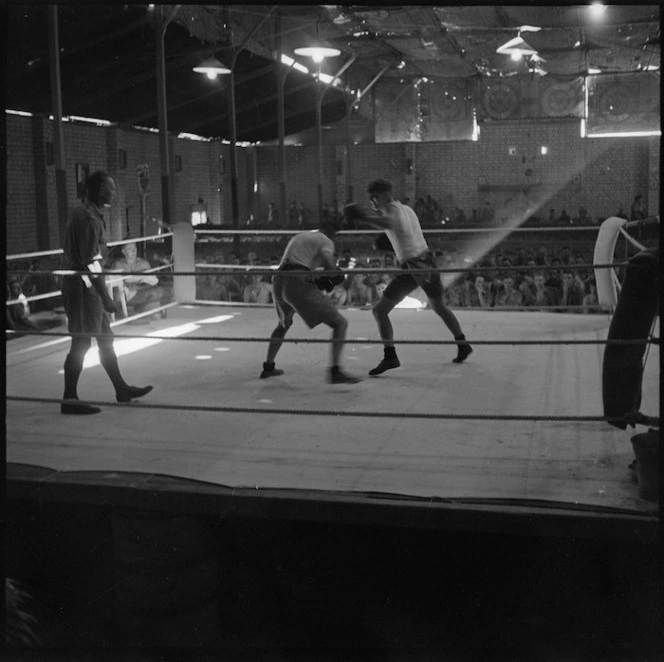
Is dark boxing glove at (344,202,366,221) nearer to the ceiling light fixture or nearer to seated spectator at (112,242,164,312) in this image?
seated spectator at (112,242,164,312)

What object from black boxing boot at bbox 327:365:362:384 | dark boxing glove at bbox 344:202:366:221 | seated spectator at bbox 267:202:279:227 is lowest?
black boxing boot at bbox 327:365:362:384

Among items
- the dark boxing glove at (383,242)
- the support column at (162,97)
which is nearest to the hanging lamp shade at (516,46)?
the support column at (162,97)

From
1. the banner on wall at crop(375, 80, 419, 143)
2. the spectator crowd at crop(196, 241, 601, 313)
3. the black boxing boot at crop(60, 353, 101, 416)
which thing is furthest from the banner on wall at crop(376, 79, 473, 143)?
the black boxing boot at crop(60, 353, 101, 416)

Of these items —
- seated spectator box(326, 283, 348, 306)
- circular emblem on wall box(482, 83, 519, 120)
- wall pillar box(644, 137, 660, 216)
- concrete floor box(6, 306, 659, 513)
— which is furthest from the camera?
circular emblem on wall box(482, 83, 519, 120)

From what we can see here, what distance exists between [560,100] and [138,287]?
47.5 feet

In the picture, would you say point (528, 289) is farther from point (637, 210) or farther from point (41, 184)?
point (637, 210)

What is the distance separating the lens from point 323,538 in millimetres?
3193

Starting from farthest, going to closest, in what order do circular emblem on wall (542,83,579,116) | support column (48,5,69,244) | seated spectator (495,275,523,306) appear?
circular emblem on wall (542,83,579,116) → seated spectator (495,275,523,306) → support column (48,5,69,244)

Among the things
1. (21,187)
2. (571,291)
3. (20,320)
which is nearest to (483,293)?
(571,291)

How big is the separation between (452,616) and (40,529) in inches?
59.7

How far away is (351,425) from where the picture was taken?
4199 mm

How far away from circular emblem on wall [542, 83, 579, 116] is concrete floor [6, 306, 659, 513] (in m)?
14.6

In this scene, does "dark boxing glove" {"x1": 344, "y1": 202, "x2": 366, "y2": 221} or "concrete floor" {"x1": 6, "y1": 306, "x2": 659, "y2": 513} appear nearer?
"concrete floor" {"x1": 6, "y1": 306, "x2": 659, "y2": 513}

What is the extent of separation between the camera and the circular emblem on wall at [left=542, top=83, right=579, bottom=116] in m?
20.0
